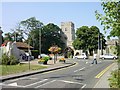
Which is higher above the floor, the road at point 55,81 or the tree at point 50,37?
the tree at point 50,37

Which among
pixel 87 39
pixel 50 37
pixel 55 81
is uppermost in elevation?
pixel 50 37

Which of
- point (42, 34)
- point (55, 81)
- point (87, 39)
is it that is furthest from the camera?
point (42, 34)

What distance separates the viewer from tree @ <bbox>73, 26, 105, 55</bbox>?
9175 cm

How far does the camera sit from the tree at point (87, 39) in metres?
91.8

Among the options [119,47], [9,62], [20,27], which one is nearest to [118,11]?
[119,47]

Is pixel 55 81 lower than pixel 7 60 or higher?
lower

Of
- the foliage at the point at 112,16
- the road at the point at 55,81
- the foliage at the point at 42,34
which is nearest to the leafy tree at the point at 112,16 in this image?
the foliage at the point at 112,16

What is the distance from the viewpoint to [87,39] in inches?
3661

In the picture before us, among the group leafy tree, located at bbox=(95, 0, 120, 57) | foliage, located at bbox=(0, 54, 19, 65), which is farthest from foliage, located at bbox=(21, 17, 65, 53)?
leafy tree, located at bbox=(95, 0, 120, 57)

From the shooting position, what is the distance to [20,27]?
11331 cm

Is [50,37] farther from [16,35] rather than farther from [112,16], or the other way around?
[112,16]

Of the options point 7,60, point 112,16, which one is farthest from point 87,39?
point 112,16

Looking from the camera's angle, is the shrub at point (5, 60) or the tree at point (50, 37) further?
the tree at point (50, 37)

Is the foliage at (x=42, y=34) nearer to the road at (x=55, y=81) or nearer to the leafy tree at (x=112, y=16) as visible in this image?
the road at (x=55, y=81)
